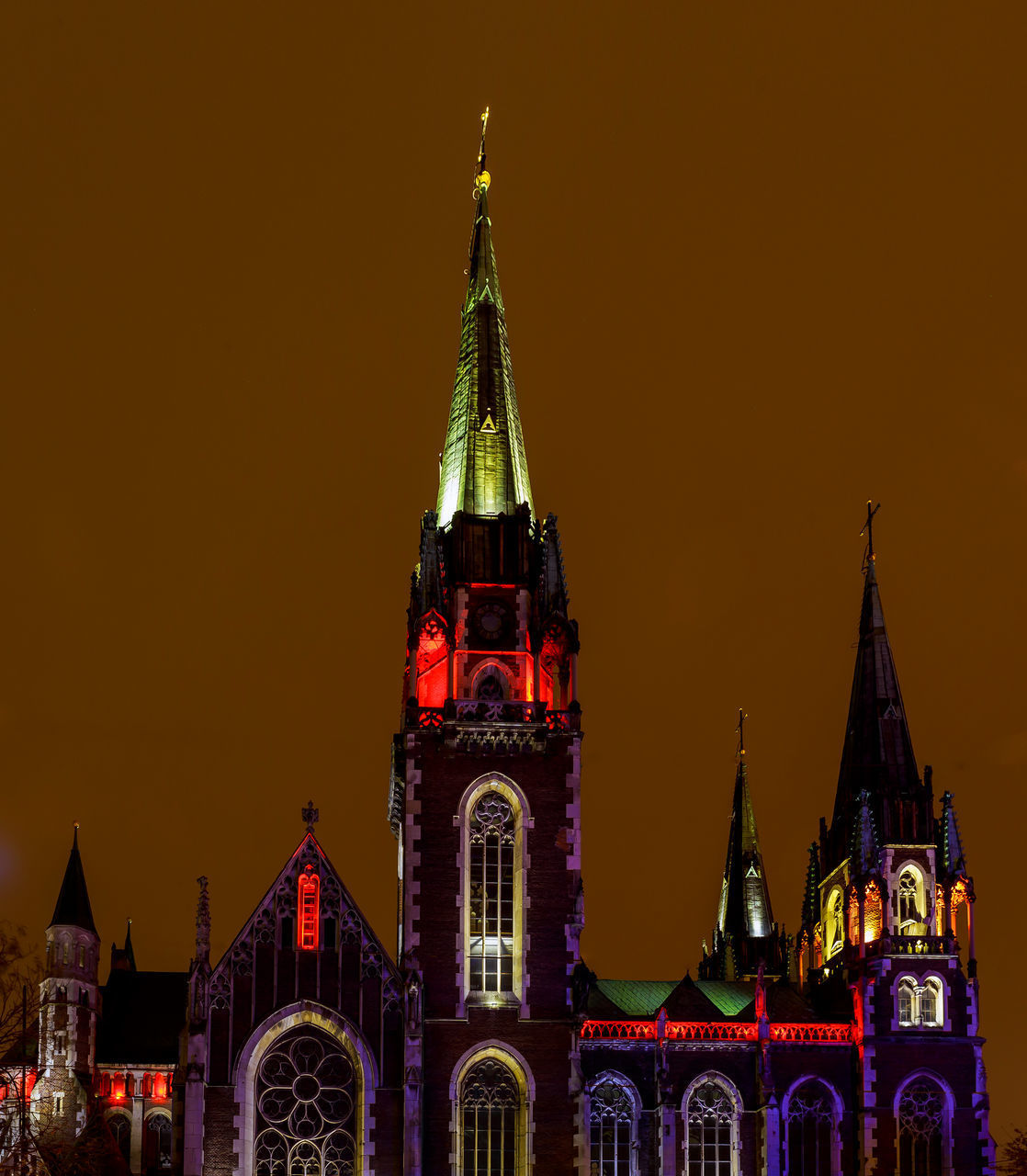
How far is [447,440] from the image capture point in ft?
277

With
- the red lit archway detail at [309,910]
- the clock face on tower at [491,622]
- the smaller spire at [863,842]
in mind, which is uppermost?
the clock face on tower at [491,622]

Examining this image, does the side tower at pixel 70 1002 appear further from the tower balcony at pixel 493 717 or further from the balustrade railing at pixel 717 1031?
the balustrade railing at pixel 717 1031

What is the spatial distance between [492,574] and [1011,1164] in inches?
1151

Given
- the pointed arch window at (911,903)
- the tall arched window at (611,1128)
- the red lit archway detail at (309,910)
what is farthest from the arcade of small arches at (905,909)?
the red lit archway detail at (309,910)

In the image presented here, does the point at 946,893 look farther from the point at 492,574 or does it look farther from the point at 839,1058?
the point at 492,574

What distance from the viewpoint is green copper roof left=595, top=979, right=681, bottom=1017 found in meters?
78.2

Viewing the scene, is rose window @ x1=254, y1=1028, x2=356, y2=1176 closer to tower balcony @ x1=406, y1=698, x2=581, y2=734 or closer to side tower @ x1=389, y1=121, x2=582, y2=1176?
side tower @ x1=389, y1=121, x2=582, y2=1176

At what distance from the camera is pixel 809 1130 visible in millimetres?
73250

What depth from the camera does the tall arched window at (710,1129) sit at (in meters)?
72.6

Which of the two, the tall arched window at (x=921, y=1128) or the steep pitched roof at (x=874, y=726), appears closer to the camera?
the tall arched window at (x=921, y=1128)

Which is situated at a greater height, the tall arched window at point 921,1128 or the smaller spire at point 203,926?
the smaller spire at point 203,926

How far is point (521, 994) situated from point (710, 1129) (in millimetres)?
8620

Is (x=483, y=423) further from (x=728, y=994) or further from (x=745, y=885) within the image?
(x=745, y=885)

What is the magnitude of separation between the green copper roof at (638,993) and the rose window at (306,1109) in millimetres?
12642
